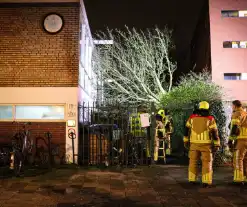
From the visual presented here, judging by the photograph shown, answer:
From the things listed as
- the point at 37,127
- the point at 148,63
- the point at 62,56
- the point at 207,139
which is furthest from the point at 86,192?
the point at 148,63

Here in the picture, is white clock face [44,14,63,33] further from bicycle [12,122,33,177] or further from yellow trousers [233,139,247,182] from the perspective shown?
yellow trousers [233,139,247,182]

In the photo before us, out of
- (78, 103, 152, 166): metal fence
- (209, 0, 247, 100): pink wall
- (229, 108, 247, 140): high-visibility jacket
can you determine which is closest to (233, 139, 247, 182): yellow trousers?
(229, 108, 247, 140): high-visibility jacket

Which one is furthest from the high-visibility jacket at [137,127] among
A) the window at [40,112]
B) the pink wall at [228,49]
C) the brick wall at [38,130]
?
the pink wall at [228,49]

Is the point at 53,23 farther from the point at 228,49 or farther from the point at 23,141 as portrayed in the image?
the point at 228,49

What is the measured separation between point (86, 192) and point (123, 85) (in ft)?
42.2

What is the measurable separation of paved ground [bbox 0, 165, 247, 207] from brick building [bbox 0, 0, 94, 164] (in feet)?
7.30

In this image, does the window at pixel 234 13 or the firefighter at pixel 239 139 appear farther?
the window at pixel 234 13

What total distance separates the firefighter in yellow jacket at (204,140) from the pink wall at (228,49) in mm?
18052

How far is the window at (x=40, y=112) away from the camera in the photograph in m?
10.0

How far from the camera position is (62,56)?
10.1m

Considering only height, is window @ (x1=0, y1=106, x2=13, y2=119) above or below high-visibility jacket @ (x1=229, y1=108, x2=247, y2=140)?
above

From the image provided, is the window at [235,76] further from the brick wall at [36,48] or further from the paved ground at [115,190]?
the brick wall at [36,48]

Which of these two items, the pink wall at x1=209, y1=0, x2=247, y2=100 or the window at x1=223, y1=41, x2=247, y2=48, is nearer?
the pink wall at x1=209, y1=0, x2=247, y2=100

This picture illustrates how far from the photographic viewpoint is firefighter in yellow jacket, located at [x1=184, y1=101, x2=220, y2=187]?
21.4 ft
